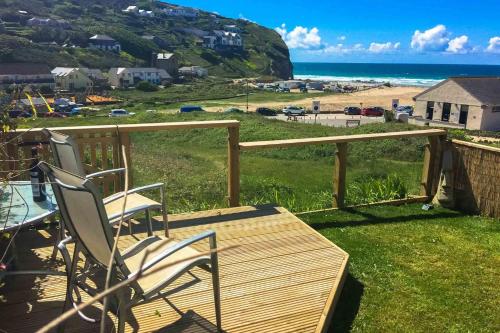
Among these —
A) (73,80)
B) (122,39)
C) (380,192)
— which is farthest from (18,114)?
(122,39)

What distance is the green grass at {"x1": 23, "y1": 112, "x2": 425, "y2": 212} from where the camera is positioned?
611 cm

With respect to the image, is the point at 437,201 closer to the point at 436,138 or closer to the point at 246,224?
the point at 436,138

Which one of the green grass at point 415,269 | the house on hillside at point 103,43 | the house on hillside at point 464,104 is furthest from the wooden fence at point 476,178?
the house on hillside at point 103,43

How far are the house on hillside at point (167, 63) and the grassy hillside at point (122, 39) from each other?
3515mm

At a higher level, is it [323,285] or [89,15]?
[89,15]

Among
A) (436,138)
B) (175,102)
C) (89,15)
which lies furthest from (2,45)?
(436,138)

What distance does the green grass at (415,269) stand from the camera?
10.2 ft

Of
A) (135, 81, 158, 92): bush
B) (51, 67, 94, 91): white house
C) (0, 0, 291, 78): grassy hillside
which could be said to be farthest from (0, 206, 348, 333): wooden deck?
(0, 0, 291, 78): grassy hillside

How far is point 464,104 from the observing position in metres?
35.6

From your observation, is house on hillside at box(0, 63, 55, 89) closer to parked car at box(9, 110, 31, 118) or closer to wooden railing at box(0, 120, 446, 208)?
wooden railing at box(0, 120, 446, 208)

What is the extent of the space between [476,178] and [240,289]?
363 cm

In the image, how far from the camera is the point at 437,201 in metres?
5.65

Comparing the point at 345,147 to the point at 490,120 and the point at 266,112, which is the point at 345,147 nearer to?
the point at 490,120

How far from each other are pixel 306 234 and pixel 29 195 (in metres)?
2.41
